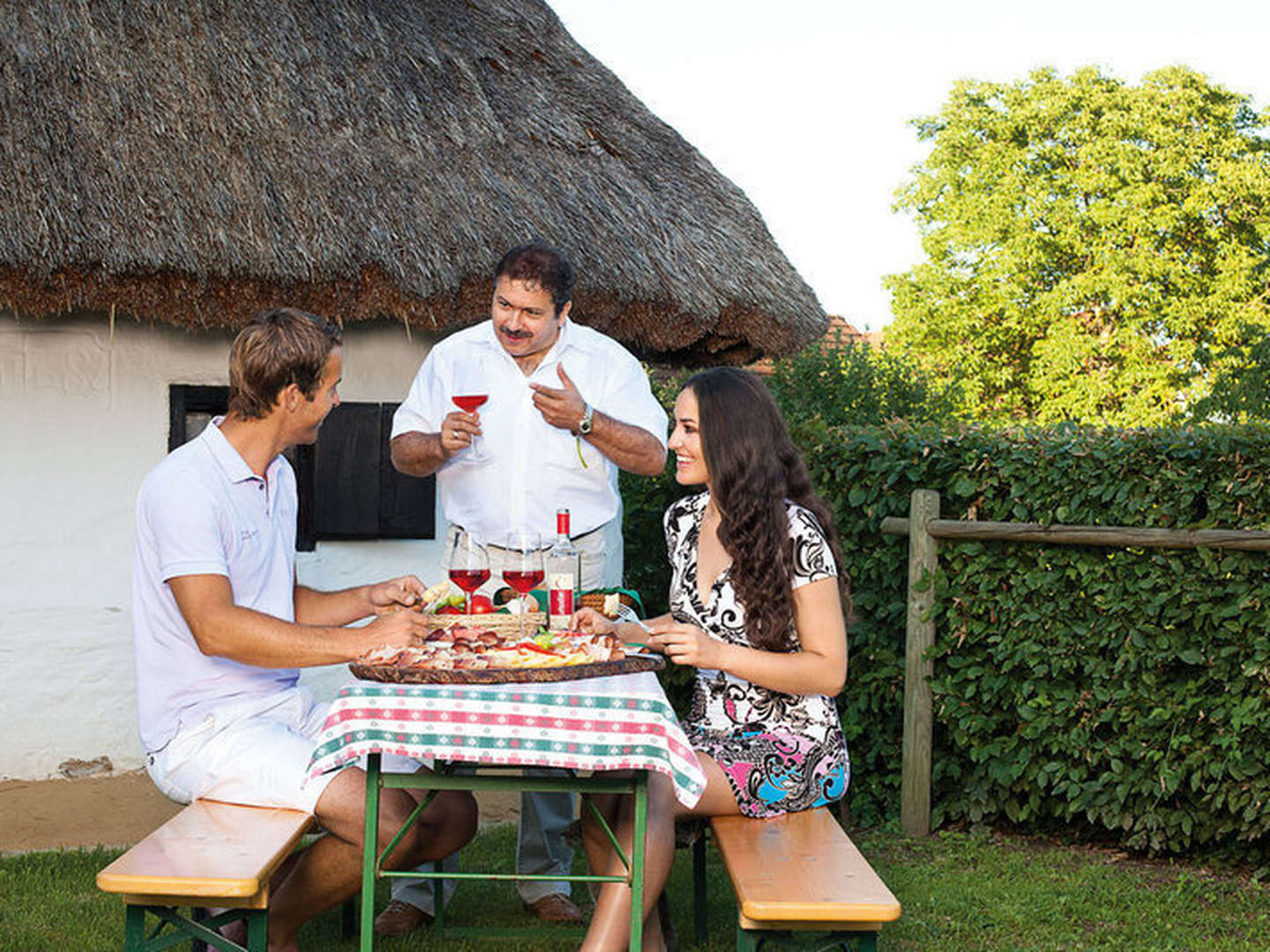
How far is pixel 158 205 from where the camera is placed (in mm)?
6047

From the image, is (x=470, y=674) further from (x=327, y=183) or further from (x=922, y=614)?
(x=327, y=183)

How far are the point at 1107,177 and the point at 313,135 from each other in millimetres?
19355

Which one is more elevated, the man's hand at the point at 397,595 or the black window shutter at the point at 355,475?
the black window shutter at the point at 355,475

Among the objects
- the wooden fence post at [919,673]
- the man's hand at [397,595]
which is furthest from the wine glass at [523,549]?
the wooden fence post at [919,673]

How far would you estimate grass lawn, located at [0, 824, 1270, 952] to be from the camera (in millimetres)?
4215

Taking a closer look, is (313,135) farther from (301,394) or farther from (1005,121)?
(1005,121)

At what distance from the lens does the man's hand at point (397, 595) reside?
3.66 m

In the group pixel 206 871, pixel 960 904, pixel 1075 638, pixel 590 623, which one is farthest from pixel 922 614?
pixel 206 871

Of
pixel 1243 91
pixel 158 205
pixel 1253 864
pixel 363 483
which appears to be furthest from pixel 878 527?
pixel 1243 91

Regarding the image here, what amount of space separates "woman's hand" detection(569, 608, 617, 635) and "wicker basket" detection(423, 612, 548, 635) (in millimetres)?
92

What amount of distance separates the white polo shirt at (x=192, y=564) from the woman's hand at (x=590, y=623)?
700mm

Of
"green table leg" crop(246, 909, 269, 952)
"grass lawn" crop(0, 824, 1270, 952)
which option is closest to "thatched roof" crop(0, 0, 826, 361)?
"grass lawn" crop(0, 824, 1270, 952)

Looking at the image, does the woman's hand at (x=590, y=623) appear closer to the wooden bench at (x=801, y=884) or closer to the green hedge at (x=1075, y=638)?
the wooden bench at (x=801, y=884)

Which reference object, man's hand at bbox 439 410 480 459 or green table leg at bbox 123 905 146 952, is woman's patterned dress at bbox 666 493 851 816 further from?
green table leg at bbox 123 905 146 952
